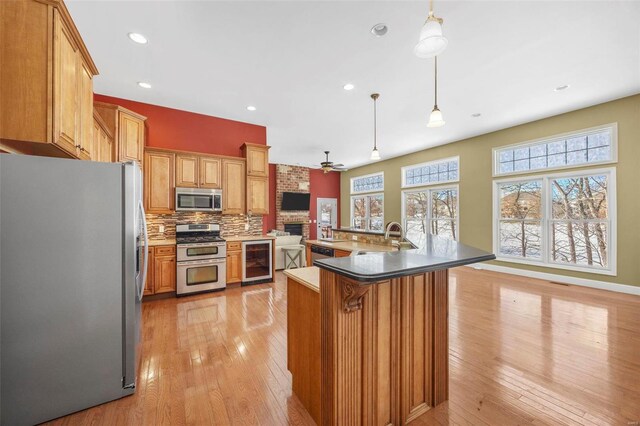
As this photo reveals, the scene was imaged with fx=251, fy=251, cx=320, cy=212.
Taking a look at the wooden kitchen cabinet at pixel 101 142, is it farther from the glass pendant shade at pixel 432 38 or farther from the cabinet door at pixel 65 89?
the glass pendant shade at pixel 432 38

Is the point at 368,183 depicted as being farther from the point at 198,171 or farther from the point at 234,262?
the point at 198,171

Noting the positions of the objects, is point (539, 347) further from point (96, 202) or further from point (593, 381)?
point (96, 202)

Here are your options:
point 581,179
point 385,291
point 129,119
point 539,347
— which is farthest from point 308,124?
point 581,179

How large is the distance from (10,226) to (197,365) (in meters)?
1.68

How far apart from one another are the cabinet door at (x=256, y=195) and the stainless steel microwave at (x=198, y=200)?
56 cm

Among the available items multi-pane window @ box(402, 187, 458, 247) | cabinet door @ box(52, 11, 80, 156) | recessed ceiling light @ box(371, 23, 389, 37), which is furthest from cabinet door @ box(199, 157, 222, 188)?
multi-pane window @ box(402, 187, 458, 247)

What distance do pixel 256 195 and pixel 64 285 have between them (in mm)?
3505

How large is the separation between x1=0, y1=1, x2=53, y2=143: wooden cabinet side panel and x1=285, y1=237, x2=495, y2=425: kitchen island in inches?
80.0

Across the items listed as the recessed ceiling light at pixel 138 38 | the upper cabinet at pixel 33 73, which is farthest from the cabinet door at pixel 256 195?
the upper cabinet at pixel 33 73

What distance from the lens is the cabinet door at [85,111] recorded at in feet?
6.91

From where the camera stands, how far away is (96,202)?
5.83ft

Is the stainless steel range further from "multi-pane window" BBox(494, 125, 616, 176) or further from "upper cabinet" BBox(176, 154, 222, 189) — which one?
"multi-pane window" BBox(494, 125, 616, 176)

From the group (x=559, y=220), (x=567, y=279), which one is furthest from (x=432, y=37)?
(x=567, y=279)

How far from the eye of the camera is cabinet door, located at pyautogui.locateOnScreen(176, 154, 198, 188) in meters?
4.36
